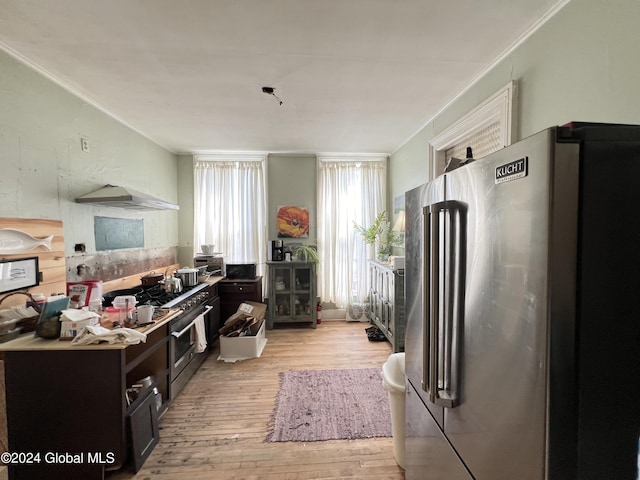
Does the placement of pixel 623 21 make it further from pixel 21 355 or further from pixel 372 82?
pixel 21 355

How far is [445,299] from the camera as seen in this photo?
107 cm

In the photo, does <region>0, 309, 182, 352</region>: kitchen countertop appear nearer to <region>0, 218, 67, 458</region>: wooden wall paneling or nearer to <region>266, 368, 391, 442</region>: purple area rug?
<region>0, 218, 67, 458</region>: wooden wall paneling

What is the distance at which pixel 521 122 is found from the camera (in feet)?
5.57

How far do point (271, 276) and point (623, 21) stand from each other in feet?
12.4

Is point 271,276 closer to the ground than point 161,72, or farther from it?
closer to the ground

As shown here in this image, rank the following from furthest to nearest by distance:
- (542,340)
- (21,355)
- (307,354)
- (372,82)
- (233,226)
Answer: (233,226) → (307,354) → (372,82) → (21,355) → (542,340)

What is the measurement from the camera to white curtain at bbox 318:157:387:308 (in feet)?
14.1

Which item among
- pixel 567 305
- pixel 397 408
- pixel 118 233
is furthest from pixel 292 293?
pixel 567 305

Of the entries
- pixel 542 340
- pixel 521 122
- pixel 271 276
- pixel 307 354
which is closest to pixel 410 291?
pixel 542 340

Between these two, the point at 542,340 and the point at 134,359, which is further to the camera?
the point at 134,359

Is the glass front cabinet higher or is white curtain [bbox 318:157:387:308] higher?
white curtain [bbox 318:157:387:308]

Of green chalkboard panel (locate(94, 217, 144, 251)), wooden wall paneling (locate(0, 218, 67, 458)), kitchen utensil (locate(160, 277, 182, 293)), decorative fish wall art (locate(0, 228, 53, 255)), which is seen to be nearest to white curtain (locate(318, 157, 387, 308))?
kitchen utensil (locate(160, 277, 182, 293))

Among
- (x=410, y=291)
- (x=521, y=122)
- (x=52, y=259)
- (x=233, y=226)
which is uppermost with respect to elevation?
(x=521, y=122)

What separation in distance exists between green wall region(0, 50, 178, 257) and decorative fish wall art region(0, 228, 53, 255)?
0.41ft
